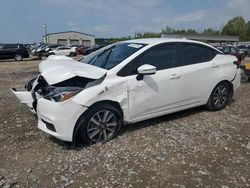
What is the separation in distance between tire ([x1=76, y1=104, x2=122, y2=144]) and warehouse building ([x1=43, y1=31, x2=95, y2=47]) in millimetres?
74641

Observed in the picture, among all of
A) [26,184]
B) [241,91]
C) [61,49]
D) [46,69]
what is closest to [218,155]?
[26,184]

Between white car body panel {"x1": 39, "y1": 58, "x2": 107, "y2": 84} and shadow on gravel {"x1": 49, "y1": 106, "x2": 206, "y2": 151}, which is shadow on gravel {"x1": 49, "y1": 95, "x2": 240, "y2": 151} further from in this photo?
white car body panel {"x1": 39, "y1": 58, "x2": 107, "y2": 84}

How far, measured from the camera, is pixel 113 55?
4.84 meters

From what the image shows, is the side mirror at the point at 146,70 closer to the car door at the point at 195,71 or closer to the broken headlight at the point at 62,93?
the car door at the point at 195,71

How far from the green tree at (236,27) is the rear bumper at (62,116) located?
9089cm

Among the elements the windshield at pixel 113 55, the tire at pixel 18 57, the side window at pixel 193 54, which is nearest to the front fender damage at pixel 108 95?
the windshield at pixel 113 55

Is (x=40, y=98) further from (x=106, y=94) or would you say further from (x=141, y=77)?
(x=141, y=77)

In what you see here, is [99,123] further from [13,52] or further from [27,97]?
[13,52]

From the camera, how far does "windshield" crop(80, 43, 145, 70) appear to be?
455cm

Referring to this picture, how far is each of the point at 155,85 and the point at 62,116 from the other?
1670mm

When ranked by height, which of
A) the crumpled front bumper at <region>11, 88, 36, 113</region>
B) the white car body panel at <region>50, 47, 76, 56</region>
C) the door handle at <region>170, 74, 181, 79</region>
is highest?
the white car body panel at <region>50, 47, 76, 56</region>

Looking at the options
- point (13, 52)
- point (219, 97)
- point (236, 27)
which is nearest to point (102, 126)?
point (219, 97)

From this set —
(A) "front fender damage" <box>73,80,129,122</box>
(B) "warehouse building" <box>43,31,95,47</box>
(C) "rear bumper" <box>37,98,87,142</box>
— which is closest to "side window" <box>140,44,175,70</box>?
(A) "front fender damage" <box>73,80,129,122</box>

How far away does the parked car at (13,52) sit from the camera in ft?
83.9
